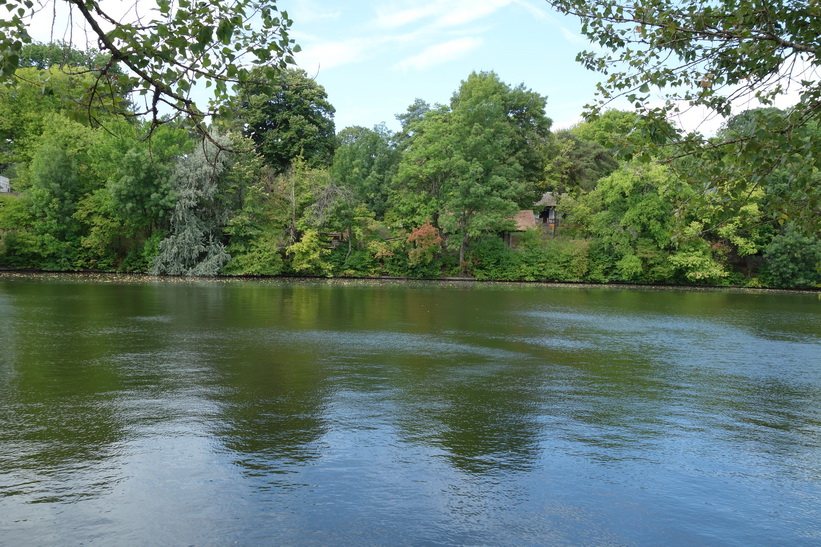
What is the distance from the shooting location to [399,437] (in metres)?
7.61

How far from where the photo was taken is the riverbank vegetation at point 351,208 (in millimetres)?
39188

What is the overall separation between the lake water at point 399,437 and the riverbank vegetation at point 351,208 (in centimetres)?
2389

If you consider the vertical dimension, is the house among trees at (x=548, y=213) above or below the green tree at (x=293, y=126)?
below

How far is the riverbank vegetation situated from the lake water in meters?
23.9

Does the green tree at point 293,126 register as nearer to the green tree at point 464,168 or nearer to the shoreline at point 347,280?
the green tree at point 464,168

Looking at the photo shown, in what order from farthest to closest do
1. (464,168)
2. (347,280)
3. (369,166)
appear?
(369,166), (464,168), (347,280)

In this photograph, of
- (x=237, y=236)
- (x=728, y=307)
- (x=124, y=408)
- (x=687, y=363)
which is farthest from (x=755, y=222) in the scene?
(x=237, y=236)

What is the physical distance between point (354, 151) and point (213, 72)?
43.2 m

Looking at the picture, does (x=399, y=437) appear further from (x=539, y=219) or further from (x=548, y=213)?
(x=548, y=213)

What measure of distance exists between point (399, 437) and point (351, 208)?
3679cm

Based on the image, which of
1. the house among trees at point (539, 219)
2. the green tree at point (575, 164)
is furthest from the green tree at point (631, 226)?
the house among trees at point (539, 219)

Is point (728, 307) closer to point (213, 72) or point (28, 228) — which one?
point (213, 72)

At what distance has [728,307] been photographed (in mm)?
27516

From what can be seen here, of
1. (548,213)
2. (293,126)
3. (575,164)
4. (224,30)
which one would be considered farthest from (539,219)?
(224,30)
